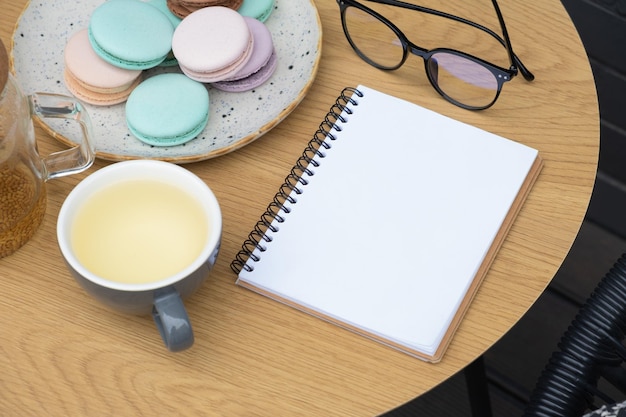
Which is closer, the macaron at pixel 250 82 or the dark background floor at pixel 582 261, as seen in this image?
the macaron at pixel 250 82

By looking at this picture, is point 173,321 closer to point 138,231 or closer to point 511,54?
point 138,231

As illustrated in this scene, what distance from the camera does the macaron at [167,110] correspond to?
799mm

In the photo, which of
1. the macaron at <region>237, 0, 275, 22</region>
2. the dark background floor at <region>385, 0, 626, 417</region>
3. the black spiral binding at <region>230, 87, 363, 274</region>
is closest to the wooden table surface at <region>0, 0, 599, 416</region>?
the black spiral binding at <region>230, 87, 363, 274</region>

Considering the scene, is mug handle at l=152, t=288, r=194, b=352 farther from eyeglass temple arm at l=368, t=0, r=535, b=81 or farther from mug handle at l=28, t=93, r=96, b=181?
eyeglass temple arm at l=368, t=0, r=535, b=81

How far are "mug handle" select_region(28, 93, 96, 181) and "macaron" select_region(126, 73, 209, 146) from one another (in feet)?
0.20

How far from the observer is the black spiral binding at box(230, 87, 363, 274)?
29.9 inches

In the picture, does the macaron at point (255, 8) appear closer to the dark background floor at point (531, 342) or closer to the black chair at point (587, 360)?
the black chair at point (587, 360)

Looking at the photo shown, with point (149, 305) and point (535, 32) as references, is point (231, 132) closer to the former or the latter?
point (149, 305)

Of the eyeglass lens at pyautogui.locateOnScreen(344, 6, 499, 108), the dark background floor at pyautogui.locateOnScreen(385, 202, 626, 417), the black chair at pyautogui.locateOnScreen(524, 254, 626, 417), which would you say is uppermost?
the eyeglass lens at pyautogui.locateOnScreen(344, 6, 499, 108)

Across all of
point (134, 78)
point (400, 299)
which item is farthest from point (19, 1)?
point (400, 299)

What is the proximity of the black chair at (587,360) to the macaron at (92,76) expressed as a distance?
1.69 ft

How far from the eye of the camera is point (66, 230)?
26.1 inches

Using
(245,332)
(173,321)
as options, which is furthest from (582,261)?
(173,321)

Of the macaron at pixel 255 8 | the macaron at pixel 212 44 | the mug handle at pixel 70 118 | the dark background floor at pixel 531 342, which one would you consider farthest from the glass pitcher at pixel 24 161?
the dark background floor at pixel 531 342
